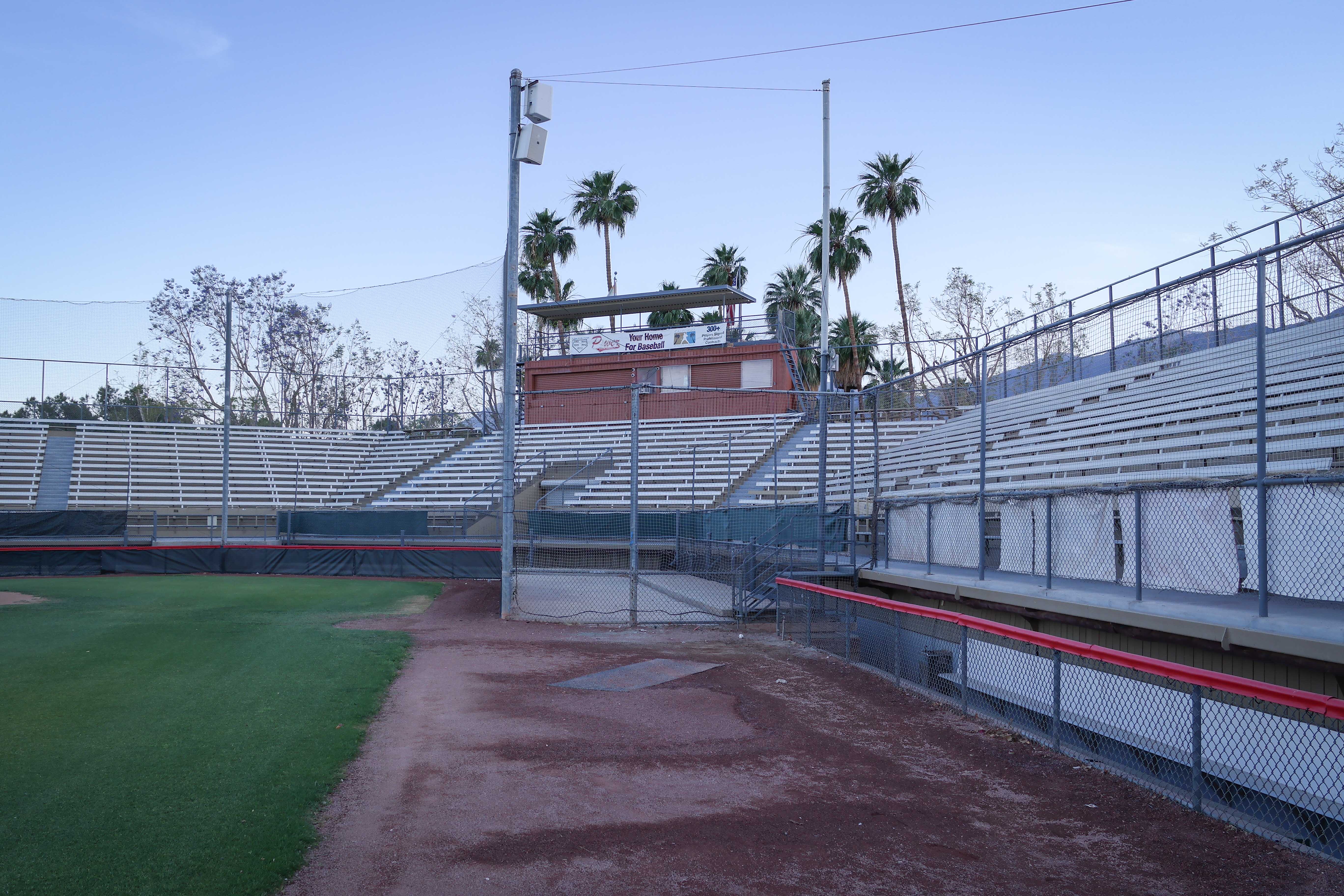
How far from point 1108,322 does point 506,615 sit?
1125 cm

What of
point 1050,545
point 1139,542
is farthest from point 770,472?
point 1139,542

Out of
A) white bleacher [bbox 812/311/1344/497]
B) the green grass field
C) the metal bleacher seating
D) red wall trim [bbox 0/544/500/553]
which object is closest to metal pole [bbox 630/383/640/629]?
the green grass field

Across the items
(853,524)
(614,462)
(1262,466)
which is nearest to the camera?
(1262,466)

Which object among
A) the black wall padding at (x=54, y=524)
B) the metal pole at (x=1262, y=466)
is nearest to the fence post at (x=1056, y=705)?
the metal pole at (x=1262, y=466)

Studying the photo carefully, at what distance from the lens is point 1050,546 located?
10.0 meters

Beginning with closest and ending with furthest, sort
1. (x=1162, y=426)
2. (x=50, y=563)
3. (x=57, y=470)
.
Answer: (x=1162, y=426), (x=50, y=563), (x=57, y=470)

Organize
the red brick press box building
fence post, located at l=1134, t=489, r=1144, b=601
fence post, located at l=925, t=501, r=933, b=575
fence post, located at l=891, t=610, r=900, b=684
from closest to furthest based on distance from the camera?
1. fence post, located at l=1134, t=489, r=1144, b=601
2. fence post, located at l=891, t=610, r=900, b=684
3. fence post, located at l=925, t=501, r=933, b=575
4. the red brick press box building

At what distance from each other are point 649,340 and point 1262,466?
29728mm

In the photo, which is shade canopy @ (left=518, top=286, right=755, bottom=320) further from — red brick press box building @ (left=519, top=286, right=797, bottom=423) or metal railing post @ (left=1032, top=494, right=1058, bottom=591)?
metal railing post @ (left=1032, top=494, right=1058, bottom=591)

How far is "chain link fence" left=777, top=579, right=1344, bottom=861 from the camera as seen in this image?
17.6 ft

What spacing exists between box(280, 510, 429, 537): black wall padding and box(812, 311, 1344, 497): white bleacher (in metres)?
14.0

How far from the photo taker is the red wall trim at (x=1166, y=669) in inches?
186

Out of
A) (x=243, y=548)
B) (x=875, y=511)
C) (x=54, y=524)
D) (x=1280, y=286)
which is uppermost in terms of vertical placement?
(x=1280, y=286)

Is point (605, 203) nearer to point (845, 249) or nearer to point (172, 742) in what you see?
point (845, 249)
